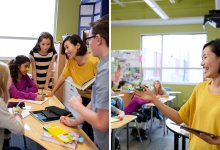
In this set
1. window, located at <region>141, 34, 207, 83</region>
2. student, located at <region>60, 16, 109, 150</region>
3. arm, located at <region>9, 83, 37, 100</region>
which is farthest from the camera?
window, located at <region>141, 34, 207, 83</region>

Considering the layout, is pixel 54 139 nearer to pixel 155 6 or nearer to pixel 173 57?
pixel 155 6

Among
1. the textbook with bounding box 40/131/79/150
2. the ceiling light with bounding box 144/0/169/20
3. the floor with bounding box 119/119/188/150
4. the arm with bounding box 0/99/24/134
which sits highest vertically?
the ceiling light with bounding box 144/0/169/20

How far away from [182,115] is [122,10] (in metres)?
4.16

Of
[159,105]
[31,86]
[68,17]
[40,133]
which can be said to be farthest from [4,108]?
[68,17]

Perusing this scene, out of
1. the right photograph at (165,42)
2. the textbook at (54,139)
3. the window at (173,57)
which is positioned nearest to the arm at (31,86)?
the textbook at (54,139)

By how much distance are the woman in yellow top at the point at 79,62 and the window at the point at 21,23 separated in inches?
5.3

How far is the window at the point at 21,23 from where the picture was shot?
2.54 feet

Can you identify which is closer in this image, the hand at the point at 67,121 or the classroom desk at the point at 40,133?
the classroom desk at the point at 40,133

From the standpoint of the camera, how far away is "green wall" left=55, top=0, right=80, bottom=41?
3.37ft

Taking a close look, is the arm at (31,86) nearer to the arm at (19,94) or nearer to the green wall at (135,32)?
the arm at (19,94)

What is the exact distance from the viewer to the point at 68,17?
129cm

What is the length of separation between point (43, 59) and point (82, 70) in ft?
1.10

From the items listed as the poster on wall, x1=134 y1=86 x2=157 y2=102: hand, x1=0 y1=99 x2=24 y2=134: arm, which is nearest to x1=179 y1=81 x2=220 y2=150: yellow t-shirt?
x1=134 y1=86 x2=157 y2=102: hand

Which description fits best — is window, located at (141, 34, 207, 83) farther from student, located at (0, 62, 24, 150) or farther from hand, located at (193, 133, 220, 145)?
student, located at (0, 62, 24, 150)
